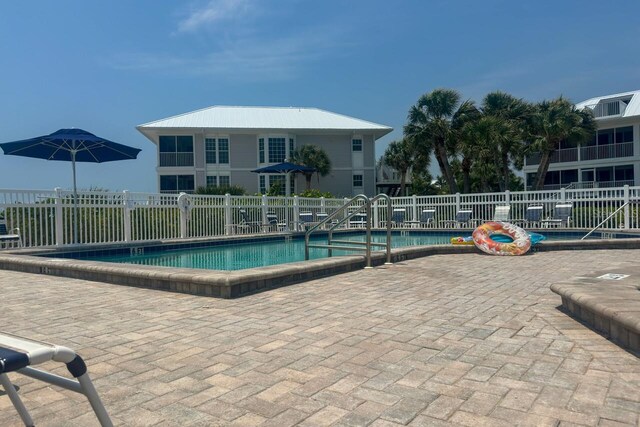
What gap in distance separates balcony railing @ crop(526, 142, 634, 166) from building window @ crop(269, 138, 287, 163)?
52.9 ft

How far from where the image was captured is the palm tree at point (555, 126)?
2745cm

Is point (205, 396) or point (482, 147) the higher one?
point (482, 147)

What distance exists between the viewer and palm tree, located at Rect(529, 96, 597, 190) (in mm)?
27453

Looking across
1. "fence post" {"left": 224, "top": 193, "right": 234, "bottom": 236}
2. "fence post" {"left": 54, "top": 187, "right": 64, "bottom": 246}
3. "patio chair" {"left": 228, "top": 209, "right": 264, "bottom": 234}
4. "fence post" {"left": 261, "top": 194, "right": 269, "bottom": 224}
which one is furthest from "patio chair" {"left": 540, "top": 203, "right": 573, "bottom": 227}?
"fence post" {"left": 54, "top": 187, "right": 64, "bottom": 246}

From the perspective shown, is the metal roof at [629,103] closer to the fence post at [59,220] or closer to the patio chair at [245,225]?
the patio chair at [245,225]

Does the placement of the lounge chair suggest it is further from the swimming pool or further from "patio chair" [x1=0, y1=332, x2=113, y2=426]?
"patio chair" [x1=0, y1=332, x2=113, y2=426]

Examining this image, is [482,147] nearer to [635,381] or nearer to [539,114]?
[539,114]

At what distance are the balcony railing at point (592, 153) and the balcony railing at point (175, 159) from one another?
22.2 metres

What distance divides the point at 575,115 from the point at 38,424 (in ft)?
101

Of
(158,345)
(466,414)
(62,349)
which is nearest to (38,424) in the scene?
(62,349)

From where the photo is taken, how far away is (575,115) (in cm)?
2778

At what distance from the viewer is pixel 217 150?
31.3m

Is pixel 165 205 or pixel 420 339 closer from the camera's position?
pixel 420 339

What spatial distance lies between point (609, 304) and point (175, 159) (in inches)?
1172
